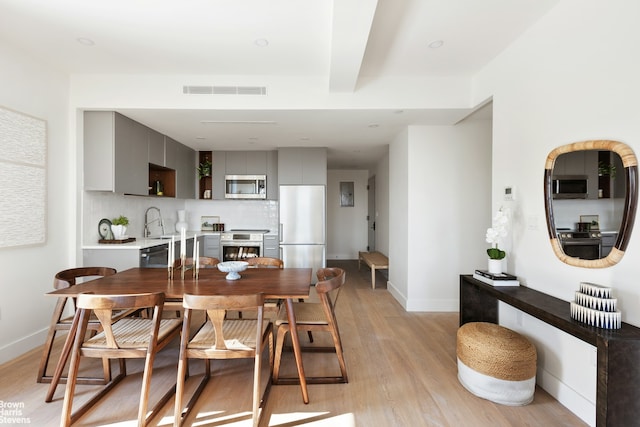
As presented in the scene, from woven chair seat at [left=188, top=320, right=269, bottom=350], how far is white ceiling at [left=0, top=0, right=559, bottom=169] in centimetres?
221

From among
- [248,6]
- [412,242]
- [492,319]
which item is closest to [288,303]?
Result: [492,319]

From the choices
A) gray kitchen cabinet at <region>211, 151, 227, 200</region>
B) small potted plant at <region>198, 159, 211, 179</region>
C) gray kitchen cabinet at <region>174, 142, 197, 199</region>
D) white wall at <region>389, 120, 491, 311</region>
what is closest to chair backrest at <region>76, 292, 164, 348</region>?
white wall at <region>389, 120, 491, 311</region>

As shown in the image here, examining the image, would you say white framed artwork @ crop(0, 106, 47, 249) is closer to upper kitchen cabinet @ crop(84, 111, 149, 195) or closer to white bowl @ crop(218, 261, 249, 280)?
upper kitchen cabinet @ crop(84, 111, 149, 195)

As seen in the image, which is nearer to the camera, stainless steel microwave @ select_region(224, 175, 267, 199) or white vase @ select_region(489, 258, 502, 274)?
white vase @ select_region(489, 258, 502, 274)

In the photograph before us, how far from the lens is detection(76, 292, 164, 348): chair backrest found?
1677mm

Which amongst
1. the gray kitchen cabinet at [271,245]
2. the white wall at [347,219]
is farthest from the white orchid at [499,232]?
the white wall at [347,219]

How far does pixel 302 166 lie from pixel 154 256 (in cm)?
266

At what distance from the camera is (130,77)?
10.5 feet

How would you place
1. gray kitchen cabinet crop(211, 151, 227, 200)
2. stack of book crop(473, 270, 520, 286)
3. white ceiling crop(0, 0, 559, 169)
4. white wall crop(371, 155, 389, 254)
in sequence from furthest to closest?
white wall crop(371, 155, 389, 254), gray kitchen cabinet crop(211, 151, 227, 200), stack of book crop(473, 270, 520, 286), white ceiling crop(0, 0, 559, 169)

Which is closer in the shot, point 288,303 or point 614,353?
point 614,353

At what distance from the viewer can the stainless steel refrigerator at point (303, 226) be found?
509cm

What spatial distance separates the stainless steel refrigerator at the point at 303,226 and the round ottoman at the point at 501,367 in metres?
3.15

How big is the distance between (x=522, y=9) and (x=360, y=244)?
6561 mm

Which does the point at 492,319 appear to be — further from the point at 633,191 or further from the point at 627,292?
the point at 633,191
